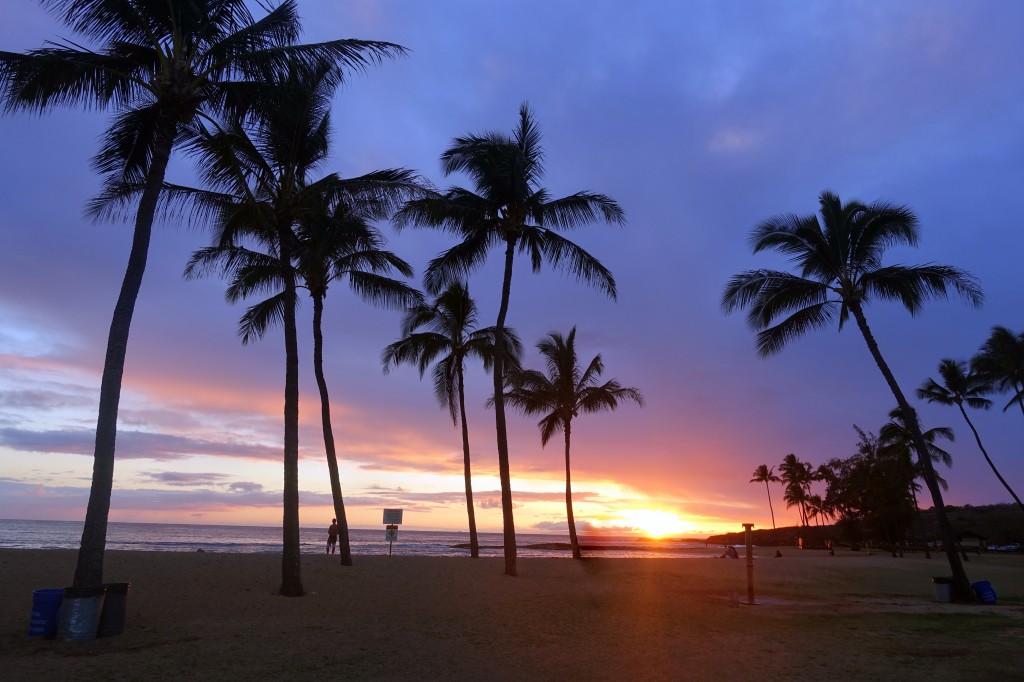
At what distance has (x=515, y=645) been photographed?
9.52 m

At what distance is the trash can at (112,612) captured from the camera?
29.2ft

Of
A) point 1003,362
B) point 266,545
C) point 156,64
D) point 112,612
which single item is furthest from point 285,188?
point 266,545

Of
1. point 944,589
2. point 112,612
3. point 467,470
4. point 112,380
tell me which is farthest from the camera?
point 467,470

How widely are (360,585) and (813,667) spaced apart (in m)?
10.0

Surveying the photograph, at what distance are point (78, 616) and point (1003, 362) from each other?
3996 centimetres

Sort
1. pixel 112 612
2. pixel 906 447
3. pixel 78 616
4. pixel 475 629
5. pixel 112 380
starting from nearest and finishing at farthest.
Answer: pixel 78 616, pixel 112 612, pixel 112 380, pixel 475 629, pixel 906 447

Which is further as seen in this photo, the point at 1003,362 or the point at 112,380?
the point at 1003,362

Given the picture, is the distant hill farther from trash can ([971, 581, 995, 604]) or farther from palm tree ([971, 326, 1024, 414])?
trash can ([971, 581, 995, 604])

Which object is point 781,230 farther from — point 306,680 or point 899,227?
point 306,680

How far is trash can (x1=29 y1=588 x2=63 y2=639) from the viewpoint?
874 cm

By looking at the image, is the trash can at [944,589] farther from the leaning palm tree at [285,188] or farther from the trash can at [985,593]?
the leaning palm tree at [285,188]

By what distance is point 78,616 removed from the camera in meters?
8.58

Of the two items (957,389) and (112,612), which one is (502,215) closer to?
(112,612)

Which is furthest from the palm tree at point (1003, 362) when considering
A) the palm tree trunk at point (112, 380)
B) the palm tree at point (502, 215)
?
Answer: the palm tree trunk at point (112, 380)
